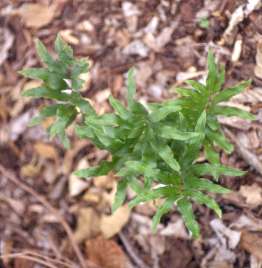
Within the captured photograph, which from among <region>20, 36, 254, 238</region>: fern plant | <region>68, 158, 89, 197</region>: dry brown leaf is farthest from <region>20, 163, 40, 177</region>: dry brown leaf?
<region>20, 36, 254, 238</region>: fern plant

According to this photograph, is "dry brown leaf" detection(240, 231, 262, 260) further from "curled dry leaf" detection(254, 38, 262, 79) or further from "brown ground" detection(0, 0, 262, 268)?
"curled dry leaf" detection(254, 38, 262, 79)

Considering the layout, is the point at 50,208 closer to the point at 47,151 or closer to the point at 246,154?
the point at 47,151

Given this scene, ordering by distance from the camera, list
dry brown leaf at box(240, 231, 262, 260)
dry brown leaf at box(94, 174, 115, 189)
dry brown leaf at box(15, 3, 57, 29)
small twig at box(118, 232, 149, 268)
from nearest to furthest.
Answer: dry brown leaf at box(240, 231, 262, 260)
small twig at box(118, 232, 149, 268)
dry brown leaf at box(94, 174, 115, 189)
dry brown leaf at box(15, 3, 57, 29)

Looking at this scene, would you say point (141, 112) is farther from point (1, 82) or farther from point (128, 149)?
point (1, 82)

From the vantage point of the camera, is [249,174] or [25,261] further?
[25,261]

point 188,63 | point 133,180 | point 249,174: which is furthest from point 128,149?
point 188,63

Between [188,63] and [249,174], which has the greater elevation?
[188,63]
